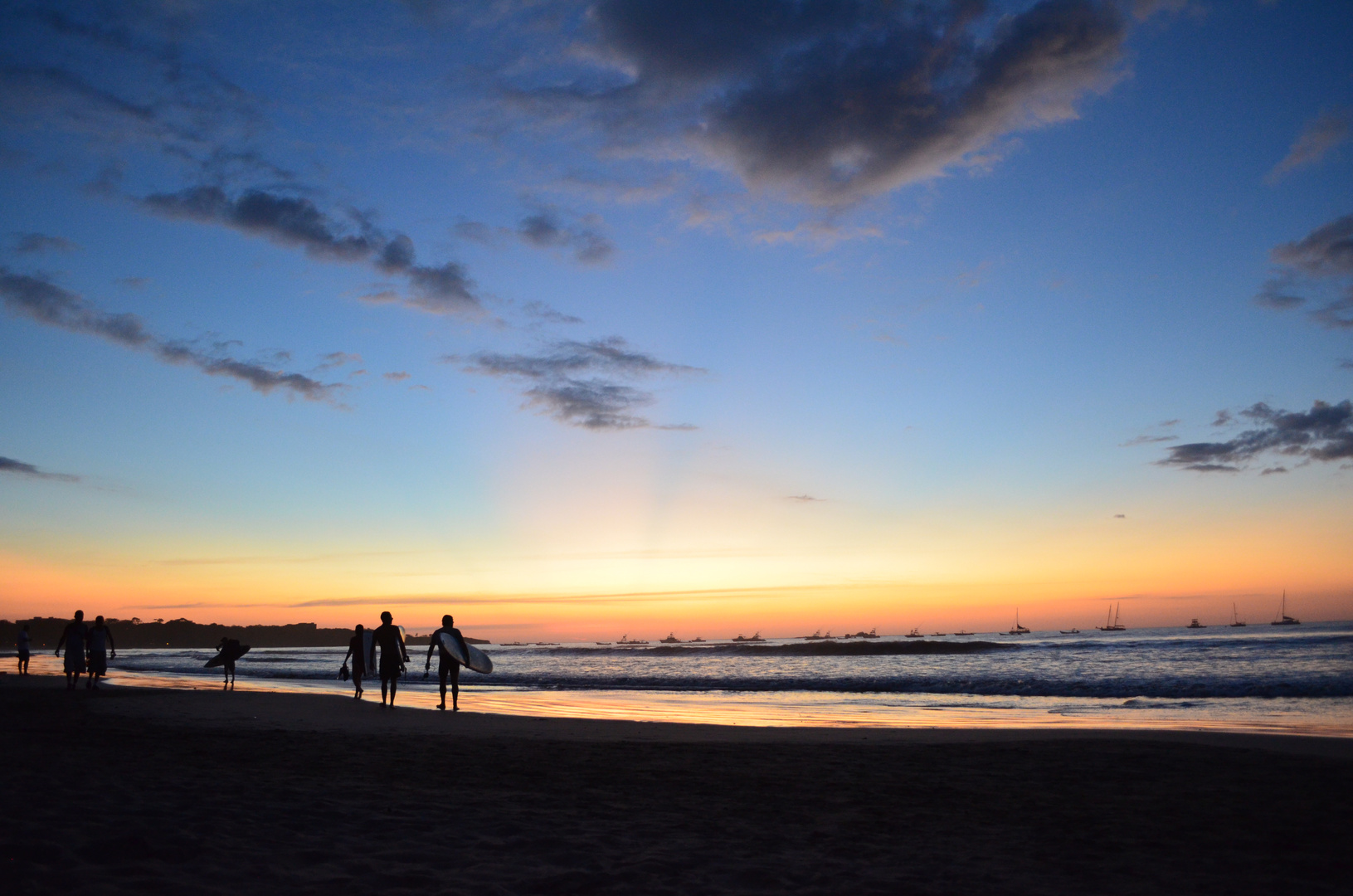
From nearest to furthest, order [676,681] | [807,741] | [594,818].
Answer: [594,818] < [807,741] < [676,681]

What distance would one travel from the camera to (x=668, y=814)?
7547 mm

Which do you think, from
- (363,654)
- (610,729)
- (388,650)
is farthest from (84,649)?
(610,729)

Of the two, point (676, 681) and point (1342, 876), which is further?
point (676, 681)

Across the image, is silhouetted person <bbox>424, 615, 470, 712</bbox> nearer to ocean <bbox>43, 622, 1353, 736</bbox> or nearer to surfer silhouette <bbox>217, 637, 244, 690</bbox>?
ocean <bbox>43, 622, 1353, 736</bbox>

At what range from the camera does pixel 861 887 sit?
5270 mm

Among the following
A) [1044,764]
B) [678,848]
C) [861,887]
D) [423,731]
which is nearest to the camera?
[861,887]

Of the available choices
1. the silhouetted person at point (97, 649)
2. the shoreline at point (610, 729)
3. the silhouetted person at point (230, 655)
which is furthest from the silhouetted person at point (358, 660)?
the silhouetted person at point (97, 649)

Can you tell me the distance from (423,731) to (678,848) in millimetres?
9003

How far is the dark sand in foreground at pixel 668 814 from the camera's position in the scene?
17.5 feet

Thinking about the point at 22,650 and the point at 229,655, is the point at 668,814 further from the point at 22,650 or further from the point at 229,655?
the point at 22,650

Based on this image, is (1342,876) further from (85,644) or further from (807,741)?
(85,644)

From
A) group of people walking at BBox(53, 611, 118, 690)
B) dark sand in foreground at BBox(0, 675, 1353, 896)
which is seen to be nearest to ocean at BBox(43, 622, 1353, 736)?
group of people walking at BBox(53, 611, 118, 690)

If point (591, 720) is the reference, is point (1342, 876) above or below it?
above

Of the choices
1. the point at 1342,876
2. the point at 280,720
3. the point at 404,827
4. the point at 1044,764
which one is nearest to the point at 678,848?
the point at 404,827
